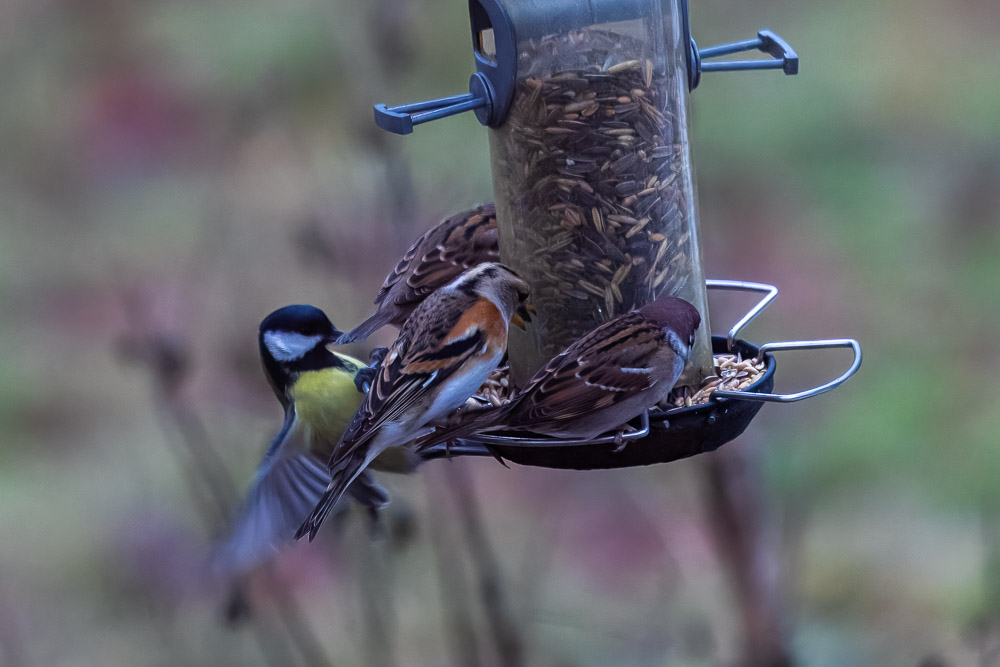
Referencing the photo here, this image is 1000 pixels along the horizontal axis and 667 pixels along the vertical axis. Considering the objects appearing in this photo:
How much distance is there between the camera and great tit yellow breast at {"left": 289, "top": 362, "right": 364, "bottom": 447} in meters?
3.50

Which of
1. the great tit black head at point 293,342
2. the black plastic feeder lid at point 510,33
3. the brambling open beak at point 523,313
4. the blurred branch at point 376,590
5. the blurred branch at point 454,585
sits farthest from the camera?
the great tit black head at point 293,342

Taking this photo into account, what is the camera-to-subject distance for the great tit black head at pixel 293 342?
3480 millimetres

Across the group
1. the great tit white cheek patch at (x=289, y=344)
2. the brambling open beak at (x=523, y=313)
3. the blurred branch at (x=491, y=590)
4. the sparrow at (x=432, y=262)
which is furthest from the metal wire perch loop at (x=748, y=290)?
the great tit white cheek patch at (x=289, y=344)

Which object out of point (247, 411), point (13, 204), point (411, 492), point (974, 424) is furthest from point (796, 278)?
point (13, 204)

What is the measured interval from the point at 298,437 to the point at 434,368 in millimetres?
701

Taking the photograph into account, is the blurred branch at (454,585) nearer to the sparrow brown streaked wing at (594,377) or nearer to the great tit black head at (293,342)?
the great tit black head at (293,342)

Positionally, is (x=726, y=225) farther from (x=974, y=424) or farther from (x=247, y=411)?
(x=247, y=411)

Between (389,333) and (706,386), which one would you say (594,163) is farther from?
(389,333)

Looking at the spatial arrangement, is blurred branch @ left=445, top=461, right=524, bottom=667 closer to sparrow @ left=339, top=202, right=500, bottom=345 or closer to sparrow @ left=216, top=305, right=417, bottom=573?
sparrow @ left=216, top=305, right=417, bottom=573

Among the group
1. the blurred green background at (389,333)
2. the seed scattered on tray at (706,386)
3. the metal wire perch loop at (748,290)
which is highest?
the metal wire perch loop at (748,290)

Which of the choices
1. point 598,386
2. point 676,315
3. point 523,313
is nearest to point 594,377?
point 598,386

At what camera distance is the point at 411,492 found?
5.38 m

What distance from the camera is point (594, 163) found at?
3.07 meters

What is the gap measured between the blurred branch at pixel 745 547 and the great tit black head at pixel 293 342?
3.98ft
